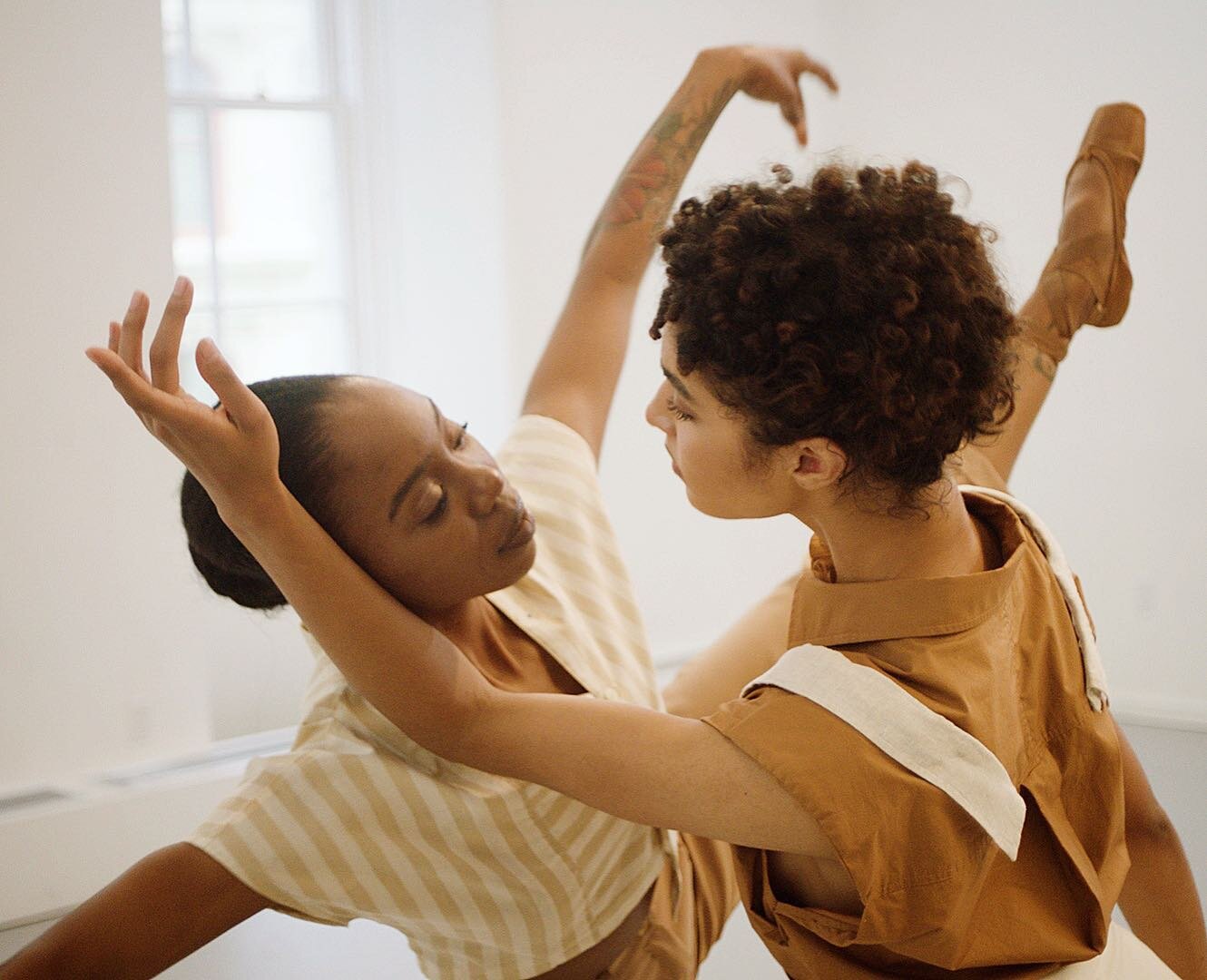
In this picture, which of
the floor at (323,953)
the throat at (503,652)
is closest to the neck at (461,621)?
the throat at (503,652)

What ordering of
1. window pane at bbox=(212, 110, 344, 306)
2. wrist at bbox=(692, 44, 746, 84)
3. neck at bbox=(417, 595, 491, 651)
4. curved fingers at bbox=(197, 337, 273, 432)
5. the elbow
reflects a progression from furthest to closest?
window pane at bbox=(212, 110, 344, 306)
wrist at bbox=(692, 44, 746, 84)
the elbow
neck at bbox=(417, 595, 491, 651)
curved fingers at bbox=(197, 337, 273, 432)

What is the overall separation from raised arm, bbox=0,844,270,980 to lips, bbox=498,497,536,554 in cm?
39

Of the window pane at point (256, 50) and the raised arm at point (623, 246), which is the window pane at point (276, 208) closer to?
the window pane at point (256, 50)

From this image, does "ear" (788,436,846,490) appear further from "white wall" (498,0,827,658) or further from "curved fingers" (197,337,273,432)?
"white wall" (498,0,827,658)

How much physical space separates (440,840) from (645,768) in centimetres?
31

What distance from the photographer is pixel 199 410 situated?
1.00 m

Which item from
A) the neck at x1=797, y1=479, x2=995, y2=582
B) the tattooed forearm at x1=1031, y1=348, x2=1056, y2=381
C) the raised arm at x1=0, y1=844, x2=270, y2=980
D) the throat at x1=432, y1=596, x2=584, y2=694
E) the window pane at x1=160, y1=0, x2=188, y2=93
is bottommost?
the raised arm at x1=0, y1=844, x2=270, y2=980

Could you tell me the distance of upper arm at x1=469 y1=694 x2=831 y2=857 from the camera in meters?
1.03

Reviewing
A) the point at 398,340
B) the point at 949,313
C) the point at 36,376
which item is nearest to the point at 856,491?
the point at 949,313

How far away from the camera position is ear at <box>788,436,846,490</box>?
108cm

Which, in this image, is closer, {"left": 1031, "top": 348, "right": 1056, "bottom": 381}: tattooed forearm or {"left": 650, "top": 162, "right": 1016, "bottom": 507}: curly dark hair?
{"left": 650, "top": 162, "right": 1016, "bottom": 507}: curly dark hair

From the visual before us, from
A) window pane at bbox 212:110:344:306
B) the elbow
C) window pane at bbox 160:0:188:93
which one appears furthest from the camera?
window pane at bbox 212:110:344:306

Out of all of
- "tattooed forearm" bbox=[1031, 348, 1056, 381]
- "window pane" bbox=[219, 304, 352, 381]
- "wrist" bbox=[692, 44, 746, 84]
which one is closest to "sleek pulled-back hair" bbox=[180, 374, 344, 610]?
"wrist" bbox=[692, 44, 746, 84]

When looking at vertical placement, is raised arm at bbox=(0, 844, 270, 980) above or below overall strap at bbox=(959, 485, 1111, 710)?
below
